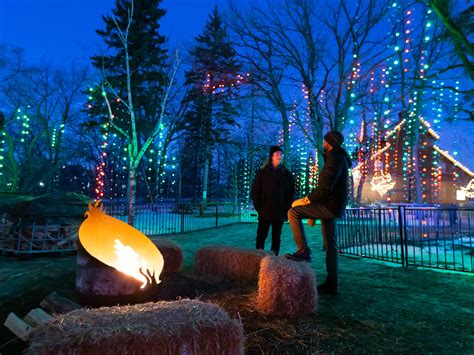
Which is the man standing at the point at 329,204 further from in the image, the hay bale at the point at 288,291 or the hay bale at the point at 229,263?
the hay bale at the point at 229,263

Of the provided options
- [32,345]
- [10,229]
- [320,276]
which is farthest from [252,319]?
[10,229]

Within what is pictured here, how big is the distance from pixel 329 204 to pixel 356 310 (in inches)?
50.3

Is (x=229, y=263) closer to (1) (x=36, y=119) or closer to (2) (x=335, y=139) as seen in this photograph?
(2) (x=335, y=139)

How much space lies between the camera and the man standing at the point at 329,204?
4.10m

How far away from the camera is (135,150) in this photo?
1241cm

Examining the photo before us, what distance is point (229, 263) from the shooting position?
4988 mm

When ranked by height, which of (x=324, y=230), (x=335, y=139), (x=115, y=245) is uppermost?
(x=335, y=139)

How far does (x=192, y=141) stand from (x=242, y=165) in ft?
17.4

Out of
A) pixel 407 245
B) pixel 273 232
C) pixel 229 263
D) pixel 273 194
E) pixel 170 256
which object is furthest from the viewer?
pixel 407 245

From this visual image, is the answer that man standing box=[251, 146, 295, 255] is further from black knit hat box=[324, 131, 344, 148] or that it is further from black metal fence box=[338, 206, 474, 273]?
black metal fence box=[338, 206, 474, 273]

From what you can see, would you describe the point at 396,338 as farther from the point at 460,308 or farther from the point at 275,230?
the point at 275,230

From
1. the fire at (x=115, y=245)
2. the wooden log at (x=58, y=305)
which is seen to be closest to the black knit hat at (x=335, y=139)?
the fire at (x=115, y=245)

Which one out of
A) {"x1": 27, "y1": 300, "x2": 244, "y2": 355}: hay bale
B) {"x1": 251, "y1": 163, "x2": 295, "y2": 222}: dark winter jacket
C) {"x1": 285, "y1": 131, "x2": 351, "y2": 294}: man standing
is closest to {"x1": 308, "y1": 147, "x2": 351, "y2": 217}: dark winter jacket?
{"x1": 285, "y1": 131, "x2": 351, "y2": 294}: man standing

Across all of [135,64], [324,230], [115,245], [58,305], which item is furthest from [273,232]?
[135,64]
